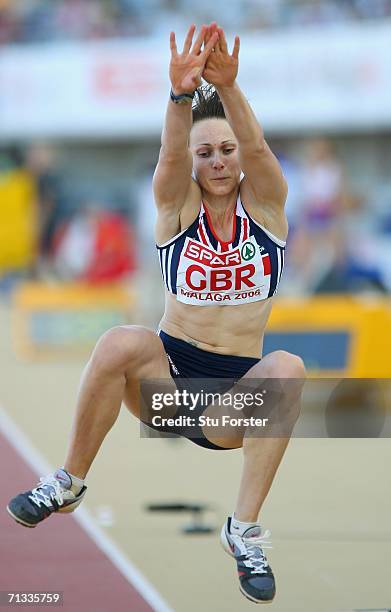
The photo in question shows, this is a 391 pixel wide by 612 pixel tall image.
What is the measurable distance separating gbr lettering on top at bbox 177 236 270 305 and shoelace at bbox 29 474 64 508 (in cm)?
97

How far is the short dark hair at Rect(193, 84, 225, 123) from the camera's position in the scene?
16.3 feet

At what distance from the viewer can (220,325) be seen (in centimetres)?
508

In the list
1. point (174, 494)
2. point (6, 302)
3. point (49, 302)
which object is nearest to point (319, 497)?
point (174, 494)

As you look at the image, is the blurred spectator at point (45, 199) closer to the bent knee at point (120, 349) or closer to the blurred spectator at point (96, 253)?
the blurred spectator at point (96, 253)

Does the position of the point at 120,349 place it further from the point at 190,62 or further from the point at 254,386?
the point at 190,62

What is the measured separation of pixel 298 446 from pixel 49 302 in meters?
4.82

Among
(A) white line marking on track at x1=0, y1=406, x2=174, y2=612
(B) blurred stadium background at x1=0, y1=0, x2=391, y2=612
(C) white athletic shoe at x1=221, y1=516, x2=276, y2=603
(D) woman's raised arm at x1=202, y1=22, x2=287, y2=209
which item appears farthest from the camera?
(B) blurred stadium background at x1=0, y1=0, x2=391, y2=612

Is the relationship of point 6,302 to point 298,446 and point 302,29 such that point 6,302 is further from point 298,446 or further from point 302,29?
point 298,446

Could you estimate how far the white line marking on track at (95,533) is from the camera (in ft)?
17.7

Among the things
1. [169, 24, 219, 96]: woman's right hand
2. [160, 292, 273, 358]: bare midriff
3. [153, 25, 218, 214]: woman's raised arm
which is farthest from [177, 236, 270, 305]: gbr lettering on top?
[169, 24, 219, 96]: woman's right hand

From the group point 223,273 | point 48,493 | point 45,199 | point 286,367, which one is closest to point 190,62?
point 223,273

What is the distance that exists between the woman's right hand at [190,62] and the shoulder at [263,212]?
0.63m

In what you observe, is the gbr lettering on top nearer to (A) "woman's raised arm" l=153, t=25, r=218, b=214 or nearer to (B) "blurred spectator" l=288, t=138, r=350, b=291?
(A) "woman's raised arm" l=153, t=25, r=218, b=214

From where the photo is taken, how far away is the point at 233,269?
4910 millimetres
